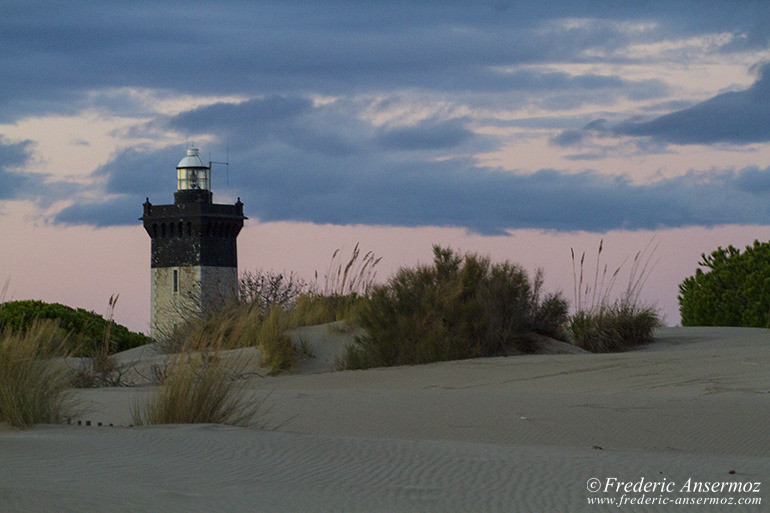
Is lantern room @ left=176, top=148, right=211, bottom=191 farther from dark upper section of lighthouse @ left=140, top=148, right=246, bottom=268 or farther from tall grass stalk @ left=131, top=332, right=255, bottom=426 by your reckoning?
tall grass stalk @ left=131, top=332, right=255, bottom=426

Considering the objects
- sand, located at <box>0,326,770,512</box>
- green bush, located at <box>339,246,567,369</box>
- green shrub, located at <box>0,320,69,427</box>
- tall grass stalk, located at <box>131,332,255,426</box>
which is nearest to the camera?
sand, located at <box>0,326,770,512</box>

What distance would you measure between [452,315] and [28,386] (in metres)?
6.77

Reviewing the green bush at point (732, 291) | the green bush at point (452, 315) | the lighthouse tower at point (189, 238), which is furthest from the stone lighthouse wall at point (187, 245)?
the green bush at point (452, 315)

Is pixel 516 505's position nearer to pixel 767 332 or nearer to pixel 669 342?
pixel 669 342

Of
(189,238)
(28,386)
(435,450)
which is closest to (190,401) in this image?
(28,386)

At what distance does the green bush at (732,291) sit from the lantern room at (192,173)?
1141 inches

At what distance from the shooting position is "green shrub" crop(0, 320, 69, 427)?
621 cm

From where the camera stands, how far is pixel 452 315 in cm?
1222

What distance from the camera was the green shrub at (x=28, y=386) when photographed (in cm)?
621

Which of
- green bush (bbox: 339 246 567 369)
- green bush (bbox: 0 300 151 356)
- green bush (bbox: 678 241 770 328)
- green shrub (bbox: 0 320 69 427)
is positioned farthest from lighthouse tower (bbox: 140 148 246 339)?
green shrub (bbox: 0 320 69 427)

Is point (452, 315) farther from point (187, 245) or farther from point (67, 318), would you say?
point (187, 245)

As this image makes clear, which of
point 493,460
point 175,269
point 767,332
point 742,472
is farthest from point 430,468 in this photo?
point 175,269

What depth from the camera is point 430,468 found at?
4621 millimetres

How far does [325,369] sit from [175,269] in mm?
33325
